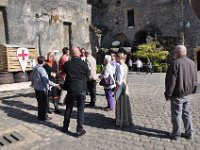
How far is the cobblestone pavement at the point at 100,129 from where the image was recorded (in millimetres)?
4781

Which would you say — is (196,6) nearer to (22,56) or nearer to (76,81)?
(76,81)

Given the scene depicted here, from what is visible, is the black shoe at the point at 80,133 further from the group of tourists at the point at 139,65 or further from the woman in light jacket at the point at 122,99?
the group of tourists at the point at 139,65

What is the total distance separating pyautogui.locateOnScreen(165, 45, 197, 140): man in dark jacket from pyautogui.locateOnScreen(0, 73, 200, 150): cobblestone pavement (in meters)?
0.39

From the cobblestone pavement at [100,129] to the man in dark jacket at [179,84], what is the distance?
39cm

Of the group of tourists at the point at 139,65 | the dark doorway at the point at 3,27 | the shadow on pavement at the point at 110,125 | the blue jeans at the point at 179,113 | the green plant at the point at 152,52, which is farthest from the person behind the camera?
the green plant at the point at 152,52

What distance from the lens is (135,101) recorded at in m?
8.48

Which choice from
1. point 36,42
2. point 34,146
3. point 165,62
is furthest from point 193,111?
point 165,62

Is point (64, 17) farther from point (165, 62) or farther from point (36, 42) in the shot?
point (165, 62)

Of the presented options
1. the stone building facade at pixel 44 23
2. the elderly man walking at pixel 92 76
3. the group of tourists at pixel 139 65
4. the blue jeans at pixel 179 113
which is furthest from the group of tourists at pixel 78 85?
the group of tourists at pixel 139 65

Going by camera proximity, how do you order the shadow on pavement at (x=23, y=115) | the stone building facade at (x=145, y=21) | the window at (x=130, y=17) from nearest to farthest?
the shadow on pavement at (x=23, y=115), the stone building facade at (x=145, y=21), the window at (x=130, y=17)

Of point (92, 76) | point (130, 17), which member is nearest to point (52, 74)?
point (92, 76)

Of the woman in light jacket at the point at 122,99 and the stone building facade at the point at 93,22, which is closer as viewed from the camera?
the woman in light jacket at the point at 122,99

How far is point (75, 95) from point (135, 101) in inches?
145

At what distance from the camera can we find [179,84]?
472 centimetres
